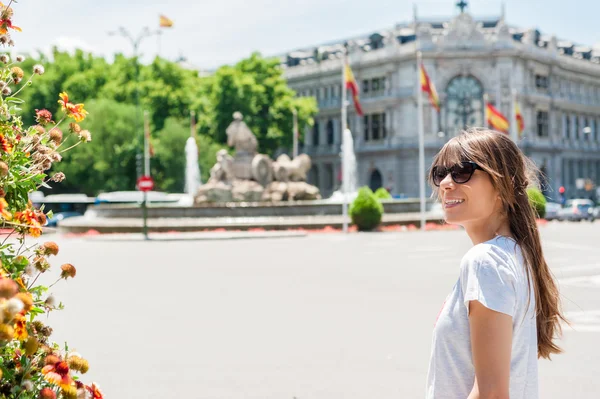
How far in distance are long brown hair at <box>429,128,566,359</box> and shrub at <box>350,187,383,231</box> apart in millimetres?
29987

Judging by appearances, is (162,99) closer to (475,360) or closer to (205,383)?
(205,383)

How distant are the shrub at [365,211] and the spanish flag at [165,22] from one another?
19340 mm

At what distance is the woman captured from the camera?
7.34 feet

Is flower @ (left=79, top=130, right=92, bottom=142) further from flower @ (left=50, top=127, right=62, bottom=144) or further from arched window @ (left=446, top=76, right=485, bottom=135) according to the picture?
arched window @ (left=446, top=76, right=485, bottom=135)

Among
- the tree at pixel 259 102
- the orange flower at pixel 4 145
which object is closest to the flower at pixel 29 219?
the orange flower at pixel 4 145

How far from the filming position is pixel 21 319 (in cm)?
235

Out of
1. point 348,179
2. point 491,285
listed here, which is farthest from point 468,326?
point 348,179

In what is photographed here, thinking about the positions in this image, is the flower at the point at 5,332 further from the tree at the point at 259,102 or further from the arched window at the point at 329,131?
the arched window at the point at 329,131

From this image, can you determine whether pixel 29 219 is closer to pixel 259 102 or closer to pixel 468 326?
pixel 468 326

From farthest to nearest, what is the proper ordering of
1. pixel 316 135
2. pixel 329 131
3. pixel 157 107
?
1. pixel 316 135
2. pixel 329 131
3. pixel 157 107

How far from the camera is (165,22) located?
45.8m

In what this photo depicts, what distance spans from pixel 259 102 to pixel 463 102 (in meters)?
19.8

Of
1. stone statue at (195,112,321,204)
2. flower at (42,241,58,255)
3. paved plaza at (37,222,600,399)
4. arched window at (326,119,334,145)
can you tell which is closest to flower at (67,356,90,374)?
flower at (42,241,58,255)

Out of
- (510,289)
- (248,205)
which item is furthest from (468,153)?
(248,205)
